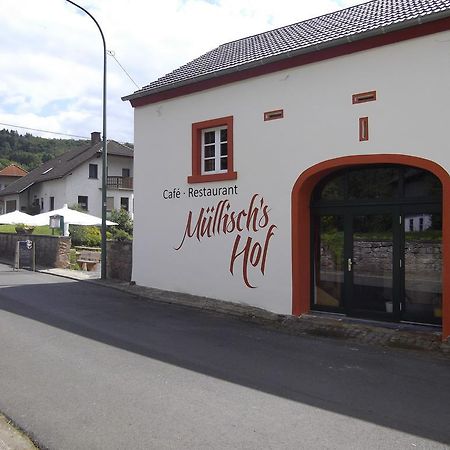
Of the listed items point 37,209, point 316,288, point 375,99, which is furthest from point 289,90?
point 37,209

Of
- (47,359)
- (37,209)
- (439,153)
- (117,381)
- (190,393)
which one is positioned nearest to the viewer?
(190,393)

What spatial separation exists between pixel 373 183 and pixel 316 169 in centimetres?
113

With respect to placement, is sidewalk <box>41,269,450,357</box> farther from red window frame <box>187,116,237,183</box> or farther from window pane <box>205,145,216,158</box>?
window pane <box>205,145,216,158</box>

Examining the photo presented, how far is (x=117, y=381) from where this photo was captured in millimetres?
5883

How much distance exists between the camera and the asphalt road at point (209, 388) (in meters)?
4.41

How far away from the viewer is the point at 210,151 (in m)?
12.8

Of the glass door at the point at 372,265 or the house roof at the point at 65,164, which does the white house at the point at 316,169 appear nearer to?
the glass door at the point at 372,265

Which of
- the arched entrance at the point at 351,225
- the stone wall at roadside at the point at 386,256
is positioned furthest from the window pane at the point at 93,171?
the stone wall at roadside at the point at 386,256

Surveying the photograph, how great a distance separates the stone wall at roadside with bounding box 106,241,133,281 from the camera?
611 inches

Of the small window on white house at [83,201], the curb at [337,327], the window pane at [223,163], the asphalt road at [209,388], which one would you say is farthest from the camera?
the small window on white house at [83,201]

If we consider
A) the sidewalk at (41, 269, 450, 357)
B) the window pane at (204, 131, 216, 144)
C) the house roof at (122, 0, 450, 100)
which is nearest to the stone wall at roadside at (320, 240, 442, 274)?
the sidewalk at (41, 269, 450, 357)

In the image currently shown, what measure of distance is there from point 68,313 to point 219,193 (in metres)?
4.29

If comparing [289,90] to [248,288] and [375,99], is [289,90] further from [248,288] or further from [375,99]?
[248,288]

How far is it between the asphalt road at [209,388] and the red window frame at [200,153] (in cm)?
383
